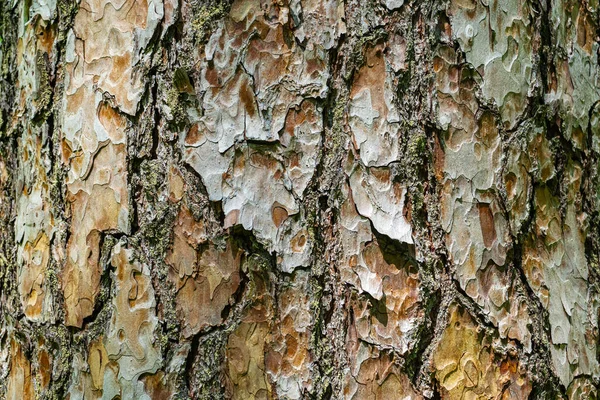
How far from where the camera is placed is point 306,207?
1050mm

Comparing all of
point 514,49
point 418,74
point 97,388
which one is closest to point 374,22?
point 418,74

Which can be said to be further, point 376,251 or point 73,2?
point 73,2

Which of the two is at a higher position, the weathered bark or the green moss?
the green moss

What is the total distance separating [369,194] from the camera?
105cm

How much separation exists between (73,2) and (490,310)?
2.91 ft

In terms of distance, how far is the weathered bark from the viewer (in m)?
1.05

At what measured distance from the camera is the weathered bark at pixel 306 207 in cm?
105

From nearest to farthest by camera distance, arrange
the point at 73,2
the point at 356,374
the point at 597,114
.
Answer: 1. the point at 356,374
2. the point at 73,2
3. the point at 597,114

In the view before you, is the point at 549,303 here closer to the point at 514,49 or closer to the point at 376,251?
the point at 376,251

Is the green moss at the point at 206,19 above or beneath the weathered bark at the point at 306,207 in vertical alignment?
above

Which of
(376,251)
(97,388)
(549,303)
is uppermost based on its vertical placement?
(376,251)

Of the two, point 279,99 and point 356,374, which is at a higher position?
point 279,99

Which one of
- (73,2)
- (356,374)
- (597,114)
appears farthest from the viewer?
(597,114)

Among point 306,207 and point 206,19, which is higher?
point 206,19
